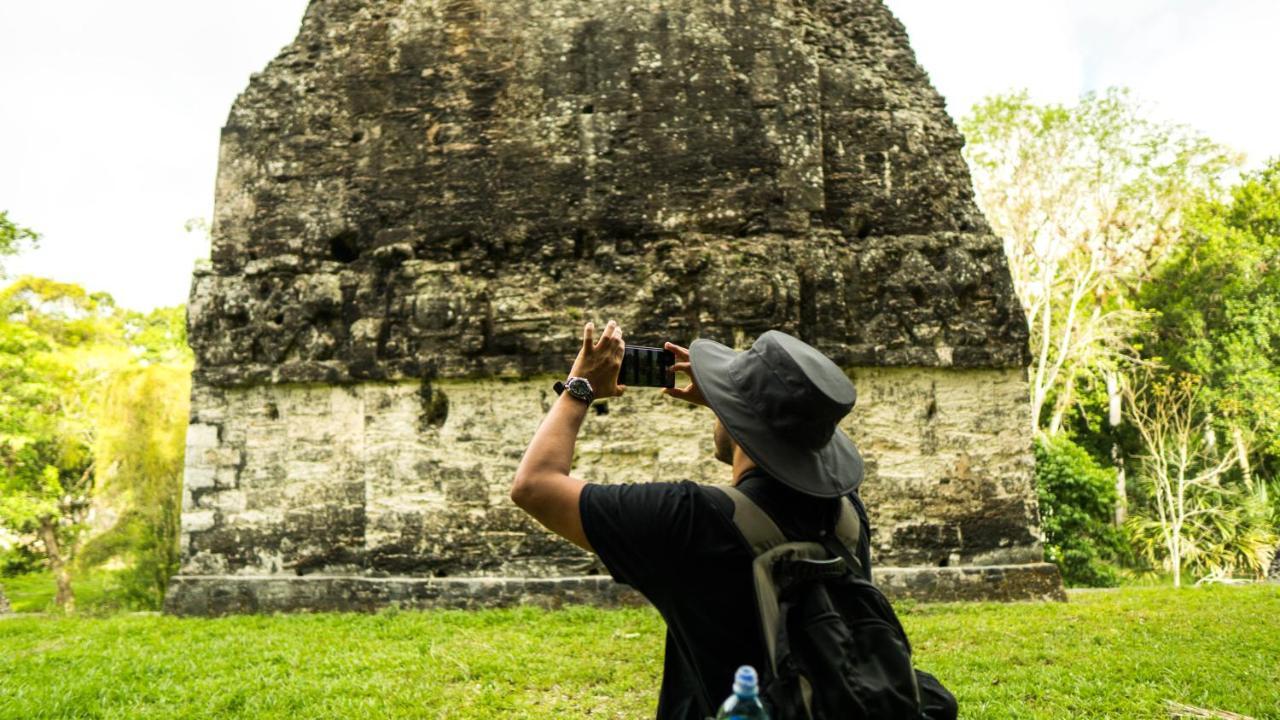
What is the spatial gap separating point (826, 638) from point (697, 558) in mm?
282

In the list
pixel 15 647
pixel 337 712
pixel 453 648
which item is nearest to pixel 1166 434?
pixel 453 648

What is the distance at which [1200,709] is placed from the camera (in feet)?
13.6

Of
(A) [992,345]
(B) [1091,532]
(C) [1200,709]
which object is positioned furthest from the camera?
(B) [1091,532]

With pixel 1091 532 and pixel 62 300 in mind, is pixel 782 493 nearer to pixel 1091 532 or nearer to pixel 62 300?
pixel 1091 532

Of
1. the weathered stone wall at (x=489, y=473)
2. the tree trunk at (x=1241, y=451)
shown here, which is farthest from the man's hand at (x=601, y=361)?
the tree trunk at (x=1241, y=451)

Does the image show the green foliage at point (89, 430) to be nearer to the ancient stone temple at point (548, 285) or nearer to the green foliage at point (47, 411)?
the green foliage at point (47, 411)

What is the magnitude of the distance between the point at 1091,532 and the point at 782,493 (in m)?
14.1

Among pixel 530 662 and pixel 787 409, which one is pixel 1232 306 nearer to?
pixel 530 662

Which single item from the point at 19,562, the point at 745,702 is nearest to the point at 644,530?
the point at 745,702

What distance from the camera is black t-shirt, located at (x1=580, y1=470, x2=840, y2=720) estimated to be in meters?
1.64

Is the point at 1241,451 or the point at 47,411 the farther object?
the point at 47,411

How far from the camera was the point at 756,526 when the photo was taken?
1632 millimetres

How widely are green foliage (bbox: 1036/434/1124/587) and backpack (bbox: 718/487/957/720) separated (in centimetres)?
1270

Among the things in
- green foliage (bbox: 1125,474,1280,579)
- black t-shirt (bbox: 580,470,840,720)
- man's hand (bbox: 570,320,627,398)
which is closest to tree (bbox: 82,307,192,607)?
man's hand (bbox: 570,320,627,398)
